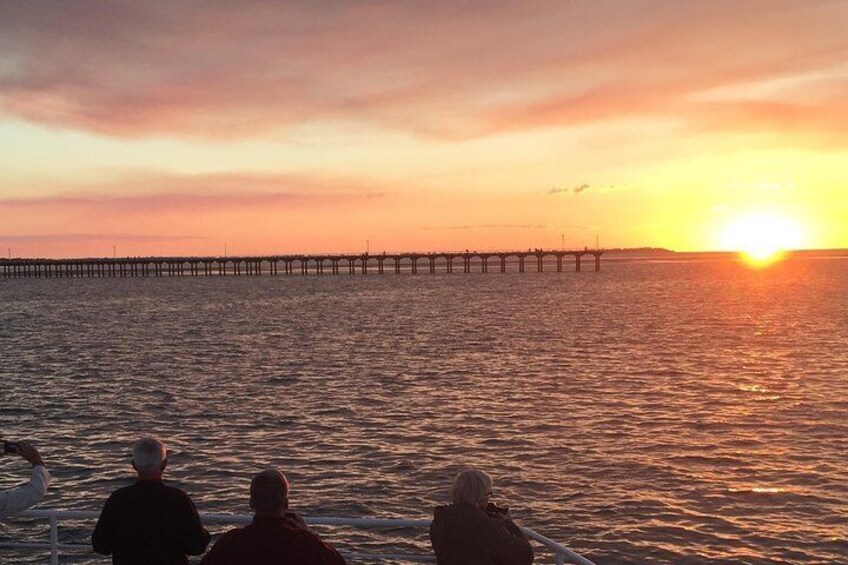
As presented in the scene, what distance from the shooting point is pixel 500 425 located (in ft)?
84.7

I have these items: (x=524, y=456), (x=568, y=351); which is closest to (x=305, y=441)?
(x=524, y=456)

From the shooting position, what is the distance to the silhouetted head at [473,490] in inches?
188

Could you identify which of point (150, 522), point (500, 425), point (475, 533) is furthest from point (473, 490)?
point (500, 425)

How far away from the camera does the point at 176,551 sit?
4.75 m

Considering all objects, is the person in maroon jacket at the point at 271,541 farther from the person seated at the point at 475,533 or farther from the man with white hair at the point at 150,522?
the person seated at the point at 475,533

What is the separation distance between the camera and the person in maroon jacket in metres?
4.04

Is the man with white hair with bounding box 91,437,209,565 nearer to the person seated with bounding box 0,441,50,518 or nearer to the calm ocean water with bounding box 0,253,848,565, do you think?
the person seated with bounding box 0,441,50,518

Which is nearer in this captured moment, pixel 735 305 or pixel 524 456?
pixel 524 456

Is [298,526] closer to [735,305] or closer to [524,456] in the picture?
[524,456]

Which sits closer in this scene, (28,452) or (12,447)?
(12,447)

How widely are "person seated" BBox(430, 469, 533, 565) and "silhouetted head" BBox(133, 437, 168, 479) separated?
5.42 feet

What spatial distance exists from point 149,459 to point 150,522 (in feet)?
1.16

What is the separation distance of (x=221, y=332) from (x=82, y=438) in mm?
40116

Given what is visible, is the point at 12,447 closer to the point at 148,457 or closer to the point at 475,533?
the point at 148,457
